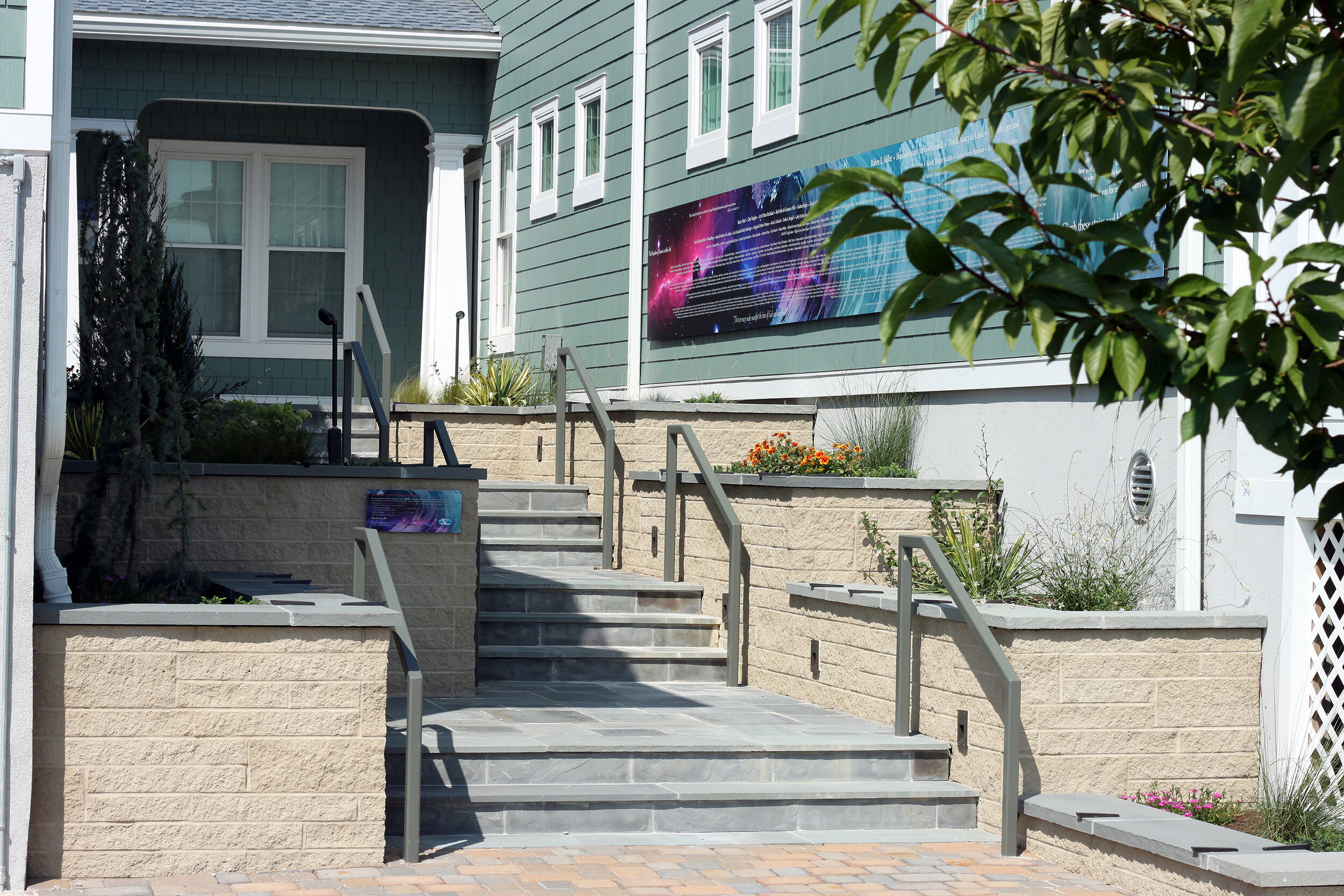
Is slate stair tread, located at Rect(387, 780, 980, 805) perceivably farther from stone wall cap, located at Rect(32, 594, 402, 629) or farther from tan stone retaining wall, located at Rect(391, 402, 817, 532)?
tan stone retaining wall, located at Rect(391, 402, 817, 532)

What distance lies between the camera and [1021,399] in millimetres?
8836

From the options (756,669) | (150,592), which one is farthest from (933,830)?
(150,592)

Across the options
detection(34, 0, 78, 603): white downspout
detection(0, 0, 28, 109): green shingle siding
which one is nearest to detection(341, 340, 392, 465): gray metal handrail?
detection(34, 0, 78, 603): white downspout

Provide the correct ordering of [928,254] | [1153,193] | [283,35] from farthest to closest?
[283,35]
[1153,193]
[928,254]

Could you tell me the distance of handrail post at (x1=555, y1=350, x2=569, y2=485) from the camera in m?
12.2

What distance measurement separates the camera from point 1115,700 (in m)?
7.13

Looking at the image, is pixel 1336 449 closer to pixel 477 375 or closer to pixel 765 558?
pixel 765 558

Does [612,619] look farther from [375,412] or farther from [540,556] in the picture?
[375,412]

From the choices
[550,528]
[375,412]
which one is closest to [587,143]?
[550,528]

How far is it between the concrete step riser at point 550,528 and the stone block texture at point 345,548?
2.64 m

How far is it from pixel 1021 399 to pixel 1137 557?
1295 mm

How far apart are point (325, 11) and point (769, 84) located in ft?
21.3

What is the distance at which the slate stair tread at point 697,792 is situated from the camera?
22.4ft

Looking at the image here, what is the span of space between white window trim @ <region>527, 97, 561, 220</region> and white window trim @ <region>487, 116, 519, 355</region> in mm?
434
